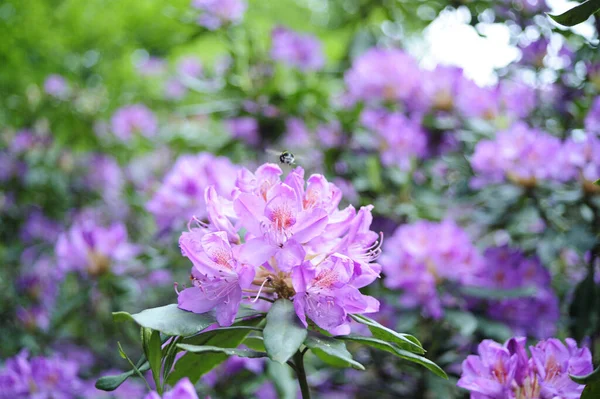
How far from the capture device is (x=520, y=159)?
1.64 meters

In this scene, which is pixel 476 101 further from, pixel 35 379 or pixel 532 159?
pixel 35 379

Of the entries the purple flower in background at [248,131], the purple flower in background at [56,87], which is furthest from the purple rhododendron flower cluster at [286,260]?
the purple flower in background at [56,87]

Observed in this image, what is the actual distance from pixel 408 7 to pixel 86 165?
174 centimetres

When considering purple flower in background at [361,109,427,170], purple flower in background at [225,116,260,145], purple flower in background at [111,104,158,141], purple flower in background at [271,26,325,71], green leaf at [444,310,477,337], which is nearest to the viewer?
green leaf at [444,310,477,337]

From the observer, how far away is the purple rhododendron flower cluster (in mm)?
779

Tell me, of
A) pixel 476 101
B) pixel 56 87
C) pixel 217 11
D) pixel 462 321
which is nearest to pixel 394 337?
pixel 462 321

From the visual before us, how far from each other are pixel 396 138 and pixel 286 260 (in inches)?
51.1

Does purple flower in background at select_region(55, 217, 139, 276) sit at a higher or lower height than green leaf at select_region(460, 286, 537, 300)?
lower

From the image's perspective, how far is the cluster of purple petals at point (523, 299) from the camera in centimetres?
156

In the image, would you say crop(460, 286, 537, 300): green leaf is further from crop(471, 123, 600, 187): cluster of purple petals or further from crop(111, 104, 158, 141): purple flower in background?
crop(111, 104, 158, 141): purple flower in background

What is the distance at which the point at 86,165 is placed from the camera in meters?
2.94

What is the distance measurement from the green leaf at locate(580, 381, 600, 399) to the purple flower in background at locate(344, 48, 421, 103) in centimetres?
155

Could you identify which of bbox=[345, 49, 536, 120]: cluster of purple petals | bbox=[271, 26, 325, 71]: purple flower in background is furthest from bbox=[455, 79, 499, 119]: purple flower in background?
bbox=[271, 26, 325, 71]: purple flower in background

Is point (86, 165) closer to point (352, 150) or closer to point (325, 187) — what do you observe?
point (352, 150)
